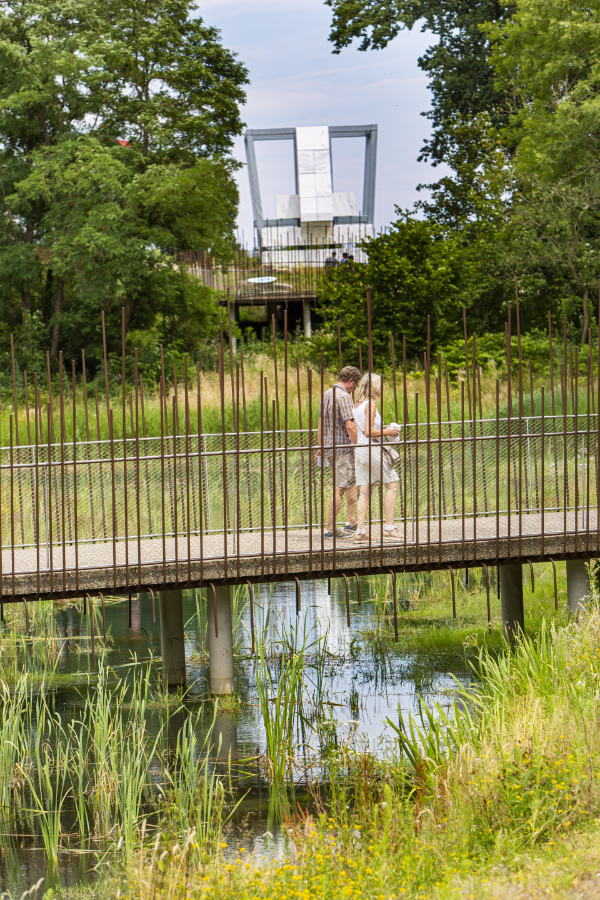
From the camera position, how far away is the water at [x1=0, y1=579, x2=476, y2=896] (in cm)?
541

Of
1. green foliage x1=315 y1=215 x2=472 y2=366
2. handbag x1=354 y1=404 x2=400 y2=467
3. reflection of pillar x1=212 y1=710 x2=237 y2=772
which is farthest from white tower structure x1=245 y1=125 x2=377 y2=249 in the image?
reflection of pillar x1=212 y1=710 x2=237 y2=772

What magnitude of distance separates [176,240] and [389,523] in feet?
51.5

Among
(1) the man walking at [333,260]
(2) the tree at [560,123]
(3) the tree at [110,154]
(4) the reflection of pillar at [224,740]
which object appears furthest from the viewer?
(1) the man walking at [333,260]

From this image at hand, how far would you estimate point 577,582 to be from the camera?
823cm

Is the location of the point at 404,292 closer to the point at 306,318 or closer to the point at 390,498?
the point at 306,318

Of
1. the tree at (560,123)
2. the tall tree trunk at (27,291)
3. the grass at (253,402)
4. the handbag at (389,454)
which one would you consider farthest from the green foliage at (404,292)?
the handbag at (389,454)

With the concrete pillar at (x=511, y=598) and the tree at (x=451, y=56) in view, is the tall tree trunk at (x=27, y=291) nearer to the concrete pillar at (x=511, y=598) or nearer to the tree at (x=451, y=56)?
the tree at (x=451, y=56)

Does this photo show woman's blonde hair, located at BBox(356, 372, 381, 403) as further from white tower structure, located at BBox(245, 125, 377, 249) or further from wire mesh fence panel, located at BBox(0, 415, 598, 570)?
white tower structure, located at BBox(245, 125, 377, 249)

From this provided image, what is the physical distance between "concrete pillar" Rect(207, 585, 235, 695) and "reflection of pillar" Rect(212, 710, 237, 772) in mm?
301

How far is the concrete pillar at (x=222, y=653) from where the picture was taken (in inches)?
305

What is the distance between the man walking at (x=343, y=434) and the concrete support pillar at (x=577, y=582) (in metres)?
1.88

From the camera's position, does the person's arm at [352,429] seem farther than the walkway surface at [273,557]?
Yes

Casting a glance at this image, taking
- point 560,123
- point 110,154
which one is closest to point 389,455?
point 560,123

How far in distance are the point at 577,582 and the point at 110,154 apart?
52.4ft
